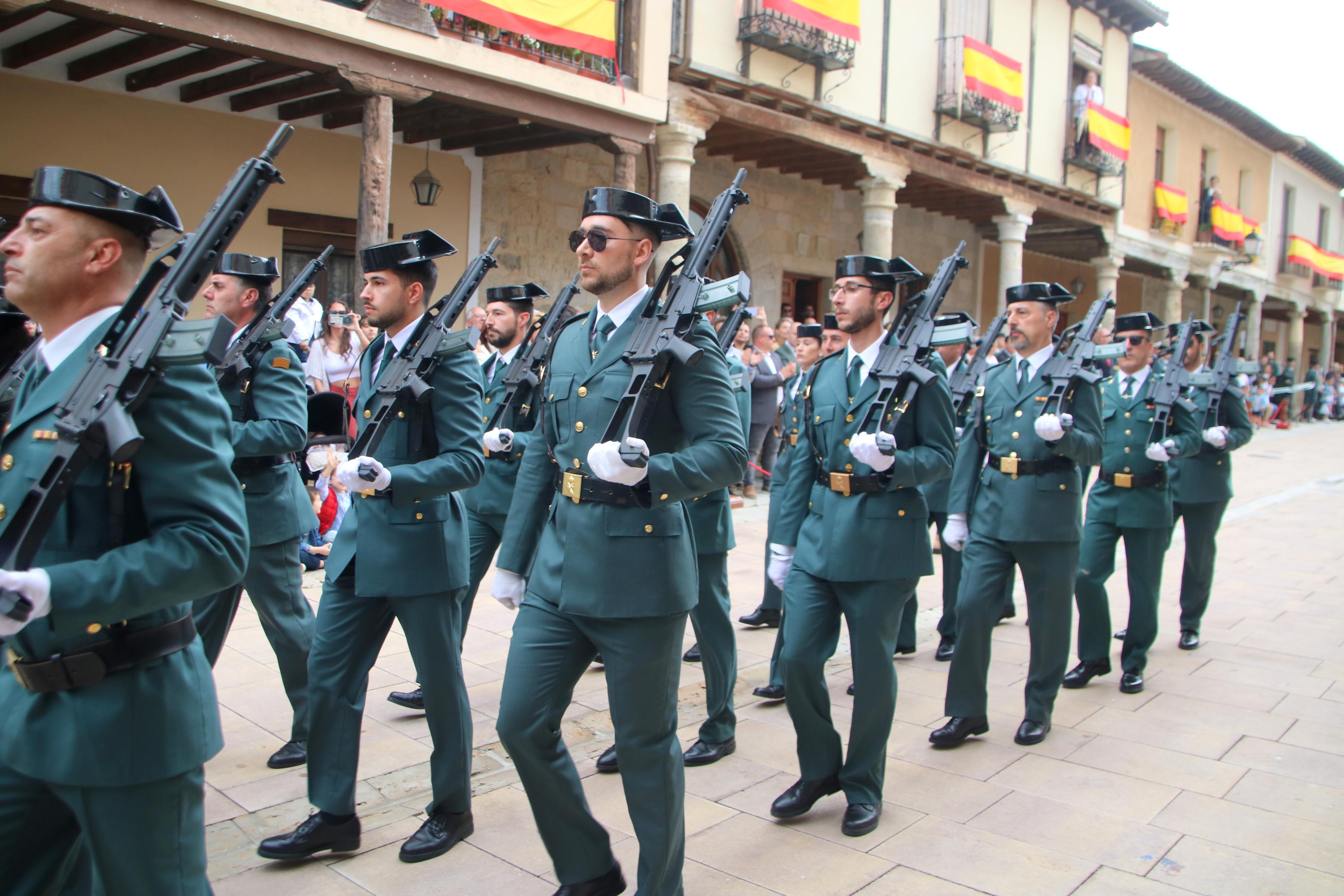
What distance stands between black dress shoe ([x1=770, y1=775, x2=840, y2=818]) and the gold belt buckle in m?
1.48

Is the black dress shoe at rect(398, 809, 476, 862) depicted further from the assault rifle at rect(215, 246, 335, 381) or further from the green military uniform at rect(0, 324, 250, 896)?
the assault rifle at rect(215, 246, 335, 381)

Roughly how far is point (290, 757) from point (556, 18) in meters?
8.67

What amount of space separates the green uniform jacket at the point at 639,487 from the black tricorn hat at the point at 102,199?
1178 millimetres

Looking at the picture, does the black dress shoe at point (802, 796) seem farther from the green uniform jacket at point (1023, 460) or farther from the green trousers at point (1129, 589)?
the green trousers at point (1129, 589)

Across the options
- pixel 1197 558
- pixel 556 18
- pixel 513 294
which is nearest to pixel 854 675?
pixel 513 294

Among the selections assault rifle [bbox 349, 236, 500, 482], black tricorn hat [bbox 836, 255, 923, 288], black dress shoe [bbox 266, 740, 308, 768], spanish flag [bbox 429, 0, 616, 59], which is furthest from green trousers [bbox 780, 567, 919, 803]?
spanish flag [bbox 429, 0, 616, 59]

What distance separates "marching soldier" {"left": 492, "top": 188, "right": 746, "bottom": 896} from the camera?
9.17 feet

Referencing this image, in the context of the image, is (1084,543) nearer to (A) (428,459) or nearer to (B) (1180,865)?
(B) (1180,865)

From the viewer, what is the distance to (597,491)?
9.41 ft

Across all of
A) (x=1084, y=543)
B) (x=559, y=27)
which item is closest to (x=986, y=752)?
(x=1084, y=543)

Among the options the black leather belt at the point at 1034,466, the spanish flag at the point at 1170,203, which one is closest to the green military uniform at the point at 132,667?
the black leather belt at the point at 1034,466

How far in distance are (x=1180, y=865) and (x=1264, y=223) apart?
34.6 m

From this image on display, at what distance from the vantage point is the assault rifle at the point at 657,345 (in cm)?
282

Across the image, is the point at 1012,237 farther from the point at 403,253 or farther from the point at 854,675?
the point at 403,253
